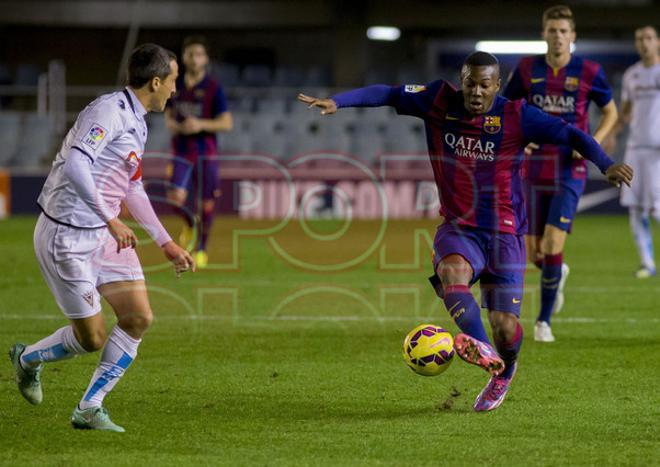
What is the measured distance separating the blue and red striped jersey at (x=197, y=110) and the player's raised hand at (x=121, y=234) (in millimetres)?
7875

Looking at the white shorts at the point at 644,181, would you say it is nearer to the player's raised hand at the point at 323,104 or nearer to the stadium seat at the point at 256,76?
the player's raised hand at the point at 323,104

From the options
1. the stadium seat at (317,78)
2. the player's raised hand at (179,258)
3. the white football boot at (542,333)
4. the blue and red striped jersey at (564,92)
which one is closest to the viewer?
the player's raised hand at (179,258)

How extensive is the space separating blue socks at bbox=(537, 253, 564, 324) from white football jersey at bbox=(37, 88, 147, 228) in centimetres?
394

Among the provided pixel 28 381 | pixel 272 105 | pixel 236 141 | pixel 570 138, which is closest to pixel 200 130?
pixel 28 381

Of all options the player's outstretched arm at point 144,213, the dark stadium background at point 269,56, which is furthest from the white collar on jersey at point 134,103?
the dark stadium background at point 269,56

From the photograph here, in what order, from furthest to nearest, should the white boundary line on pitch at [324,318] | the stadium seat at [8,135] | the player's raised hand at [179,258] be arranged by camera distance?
the stadium seat at [8,135] < the white boundary line on pitch at [324,318] < the player's raised hand at [179,258]

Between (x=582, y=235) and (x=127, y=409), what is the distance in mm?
13042

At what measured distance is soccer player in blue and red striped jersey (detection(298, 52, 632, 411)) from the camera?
6074mm

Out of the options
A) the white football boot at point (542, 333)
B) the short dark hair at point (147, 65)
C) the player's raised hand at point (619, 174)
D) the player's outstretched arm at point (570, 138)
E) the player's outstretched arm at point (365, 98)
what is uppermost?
the short dark hair at point (147, 65)

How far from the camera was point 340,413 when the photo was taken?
6.03 metres

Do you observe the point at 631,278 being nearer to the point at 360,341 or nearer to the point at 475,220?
the point at 360,341

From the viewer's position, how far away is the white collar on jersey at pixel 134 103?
5.50 m

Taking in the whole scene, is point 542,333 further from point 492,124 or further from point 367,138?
point 367,138

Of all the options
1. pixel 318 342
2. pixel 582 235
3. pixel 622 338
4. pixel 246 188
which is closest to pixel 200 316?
pixel 318 342
